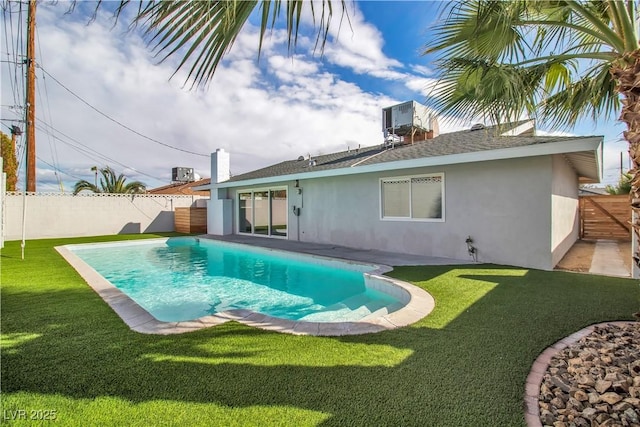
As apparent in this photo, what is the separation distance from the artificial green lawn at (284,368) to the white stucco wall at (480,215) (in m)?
3.40

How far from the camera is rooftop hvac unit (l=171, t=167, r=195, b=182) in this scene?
3703cm

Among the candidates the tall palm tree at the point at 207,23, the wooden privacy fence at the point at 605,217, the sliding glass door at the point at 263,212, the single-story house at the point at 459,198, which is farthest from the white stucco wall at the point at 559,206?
the sliding glass door at the point at 263,212

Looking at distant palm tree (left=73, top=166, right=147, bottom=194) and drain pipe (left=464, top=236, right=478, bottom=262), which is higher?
distant palm tree (left=73, top=166, right=147, bottom=194)

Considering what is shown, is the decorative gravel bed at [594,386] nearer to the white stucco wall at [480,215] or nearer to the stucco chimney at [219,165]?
the white stucco wall at [480,215]

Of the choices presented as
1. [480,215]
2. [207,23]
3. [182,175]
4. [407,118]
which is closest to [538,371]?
[207,23]

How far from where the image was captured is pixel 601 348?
3.71 m

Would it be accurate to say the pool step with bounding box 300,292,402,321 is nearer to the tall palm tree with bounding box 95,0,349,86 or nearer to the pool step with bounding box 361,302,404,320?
the pool step with bounding box 361,302,404,320

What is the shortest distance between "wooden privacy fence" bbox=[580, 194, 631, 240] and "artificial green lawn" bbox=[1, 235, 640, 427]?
13.6m

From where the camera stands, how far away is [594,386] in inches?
116

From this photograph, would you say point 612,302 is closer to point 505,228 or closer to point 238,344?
point 505,228

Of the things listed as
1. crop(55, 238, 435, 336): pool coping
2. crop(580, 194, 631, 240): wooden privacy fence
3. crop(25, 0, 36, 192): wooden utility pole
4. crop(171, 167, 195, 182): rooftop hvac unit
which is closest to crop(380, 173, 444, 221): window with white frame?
crop(55, 238, 435, 336): pool coping

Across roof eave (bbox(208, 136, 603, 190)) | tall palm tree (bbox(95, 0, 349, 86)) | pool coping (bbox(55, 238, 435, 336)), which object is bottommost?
pool coping (bbox(55, 238, 435, 336))

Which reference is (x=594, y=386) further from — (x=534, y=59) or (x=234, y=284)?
(x=234, y=284)

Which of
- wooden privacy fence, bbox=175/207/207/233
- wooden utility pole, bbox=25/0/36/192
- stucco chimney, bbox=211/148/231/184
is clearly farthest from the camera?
wooden privacy fence, bbox=175/207/207/233
